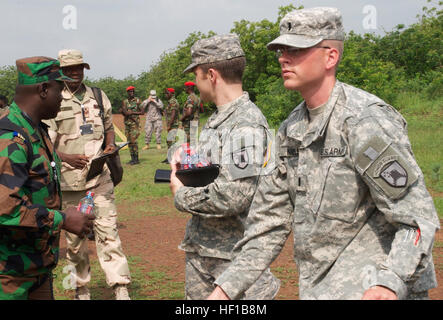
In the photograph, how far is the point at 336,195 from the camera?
2.41 metres

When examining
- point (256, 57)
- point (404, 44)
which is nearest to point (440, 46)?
point (404, 44)

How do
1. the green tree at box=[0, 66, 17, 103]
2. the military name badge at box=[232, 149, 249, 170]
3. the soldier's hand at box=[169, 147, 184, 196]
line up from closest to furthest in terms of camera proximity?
the military name badge at box=[232, 149, 249, 170] < the soldier's hand at box=[169, 147, 184, 196] < the green tree at box=[0, 66, 17, 103]

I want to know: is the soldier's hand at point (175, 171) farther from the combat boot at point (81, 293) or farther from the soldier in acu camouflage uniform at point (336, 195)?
the combat boot at point (81, 293)

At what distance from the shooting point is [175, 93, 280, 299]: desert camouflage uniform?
3.38 meters

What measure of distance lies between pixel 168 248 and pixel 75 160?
9.50 feet

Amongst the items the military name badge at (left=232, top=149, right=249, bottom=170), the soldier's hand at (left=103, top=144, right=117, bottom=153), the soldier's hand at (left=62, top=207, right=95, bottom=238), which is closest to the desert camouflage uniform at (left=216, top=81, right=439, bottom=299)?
the military name badge at (left=232, top=149, right=249, bottom=170)

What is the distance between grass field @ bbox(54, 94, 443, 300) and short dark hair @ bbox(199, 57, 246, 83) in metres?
2.75

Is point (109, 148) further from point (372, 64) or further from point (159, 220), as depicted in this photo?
point (372, 64)

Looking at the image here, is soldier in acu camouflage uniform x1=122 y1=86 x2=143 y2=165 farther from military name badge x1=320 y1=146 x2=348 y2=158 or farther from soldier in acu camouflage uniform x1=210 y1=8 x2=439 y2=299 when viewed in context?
military name badge x1=320 y1=146 x2=348 y2=158

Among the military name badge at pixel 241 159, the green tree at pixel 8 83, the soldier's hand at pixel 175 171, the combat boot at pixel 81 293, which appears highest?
the military name badge at pixel 241 159

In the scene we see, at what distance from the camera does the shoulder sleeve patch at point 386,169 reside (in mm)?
2193

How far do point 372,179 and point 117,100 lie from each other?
1761 inches

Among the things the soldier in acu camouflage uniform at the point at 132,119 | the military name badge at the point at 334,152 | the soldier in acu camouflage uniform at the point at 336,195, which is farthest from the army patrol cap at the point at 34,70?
the soldier in acu camouflage uniform at the point at 132,119

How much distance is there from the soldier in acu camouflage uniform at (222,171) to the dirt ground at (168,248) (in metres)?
2.14
